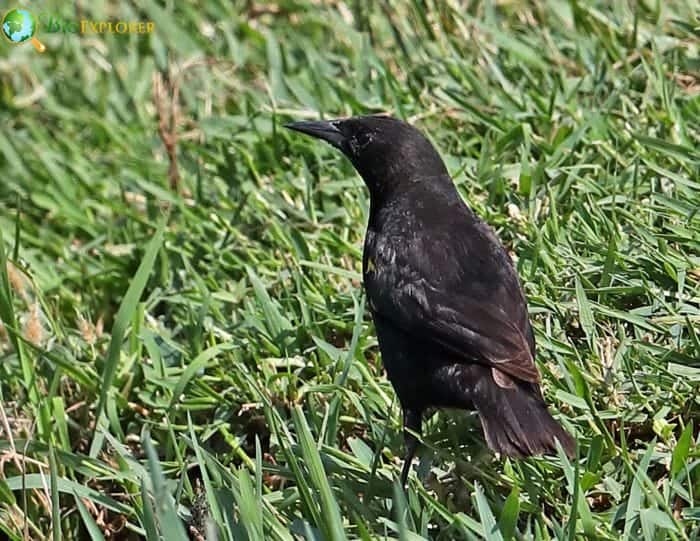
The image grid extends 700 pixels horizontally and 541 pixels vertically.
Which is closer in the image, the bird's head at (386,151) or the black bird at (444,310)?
the black bird at (444,310)

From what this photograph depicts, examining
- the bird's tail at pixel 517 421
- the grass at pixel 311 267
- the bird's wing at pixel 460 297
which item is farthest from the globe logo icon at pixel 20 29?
the bird's tail at pixel 517 421

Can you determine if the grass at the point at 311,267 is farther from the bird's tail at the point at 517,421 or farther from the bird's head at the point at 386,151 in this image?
the bird's head at the point at 386,151

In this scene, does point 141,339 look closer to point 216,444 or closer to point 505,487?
point 216,444

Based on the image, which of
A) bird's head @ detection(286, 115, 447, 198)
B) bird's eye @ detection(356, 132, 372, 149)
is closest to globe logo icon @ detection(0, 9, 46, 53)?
bird's head @ detection(286, 115, 447, 198)

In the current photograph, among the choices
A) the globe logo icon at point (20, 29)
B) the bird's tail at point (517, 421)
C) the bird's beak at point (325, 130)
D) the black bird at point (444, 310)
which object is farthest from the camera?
the globe logo icon at point (20, 29)

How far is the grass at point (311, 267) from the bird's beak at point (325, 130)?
0.39m

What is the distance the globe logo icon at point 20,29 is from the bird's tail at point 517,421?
402cm

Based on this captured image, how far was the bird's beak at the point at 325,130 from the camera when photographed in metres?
4.67

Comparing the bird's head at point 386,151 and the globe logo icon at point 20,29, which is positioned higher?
the globe logo icon at point 20,29

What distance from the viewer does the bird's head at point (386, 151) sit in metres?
4.48

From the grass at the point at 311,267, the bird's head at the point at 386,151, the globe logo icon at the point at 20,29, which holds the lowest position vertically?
the grass at the point at 311,267

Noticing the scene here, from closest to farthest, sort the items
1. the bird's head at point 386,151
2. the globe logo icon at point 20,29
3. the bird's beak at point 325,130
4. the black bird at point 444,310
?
the black bird at point 444,310 < the bird's head at point 386,151 < the bird's beak at point 325,130 < the globe logo icon at point 20,29

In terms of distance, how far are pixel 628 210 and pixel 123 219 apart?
228cm

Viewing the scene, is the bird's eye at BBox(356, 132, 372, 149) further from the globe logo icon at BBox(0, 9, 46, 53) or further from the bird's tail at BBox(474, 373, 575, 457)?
the globe logo icon at BBox(0, 9, 46, 53)
